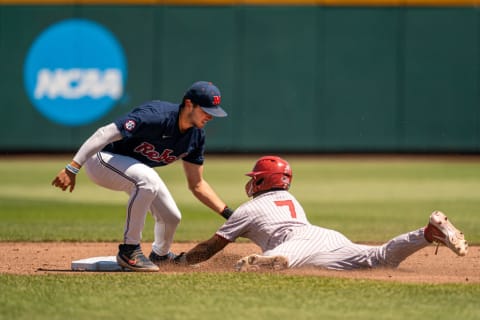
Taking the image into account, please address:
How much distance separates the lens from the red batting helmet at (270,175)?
21.5 feet

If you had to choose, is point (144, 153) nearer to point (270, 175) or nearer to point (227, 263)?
point (270, 175)

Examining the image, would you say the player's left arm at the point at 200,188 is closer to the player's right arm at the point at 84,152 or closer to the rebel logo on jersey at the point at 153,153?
the rebel logo on jersey at the point at 153,153

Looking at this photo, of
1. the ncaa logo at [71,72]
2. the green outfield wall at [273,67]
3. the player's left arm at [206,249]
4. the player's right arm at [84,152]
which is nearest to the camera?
the player's right arm at [84,152]

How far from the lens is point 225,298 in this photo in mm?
5188

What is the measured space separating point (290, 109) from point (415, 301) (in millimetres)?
14942

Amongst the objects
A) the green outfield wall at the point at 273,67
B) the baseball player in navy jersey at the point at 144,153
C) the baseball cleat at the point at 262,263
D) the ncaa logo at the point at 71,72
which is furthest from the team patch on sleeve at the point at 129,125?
the ncaa logo at the point at 71,72

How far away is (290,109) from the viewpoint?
65.6 feet

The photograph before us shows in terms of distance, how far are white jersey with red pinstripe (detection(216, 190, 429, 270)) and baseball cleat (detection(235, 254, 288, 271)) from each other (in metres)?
0.11

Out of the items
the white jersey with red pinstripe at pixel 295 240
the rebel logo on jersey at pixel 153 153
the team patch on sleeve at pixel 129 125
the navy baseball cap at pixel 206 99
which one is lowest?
the white jersey with red pinstripe at pixel 295 240

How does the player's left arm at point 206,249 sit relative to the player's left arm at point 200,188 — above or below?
below

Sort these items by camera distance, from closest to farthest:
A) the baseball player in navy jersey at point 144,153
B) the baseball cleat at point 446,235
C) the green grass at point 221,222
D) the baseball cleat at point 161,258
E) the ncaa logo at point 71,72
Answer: the green grass at point 221,222
the baseball cleat at point 446,235
the baseball player in navy jersey at point 144,153
the baseball cleat at point 161,258
the ncaa logo at point 71,72

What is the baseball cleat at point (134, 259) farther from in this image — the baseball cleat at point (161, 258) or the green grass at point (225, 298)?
the baseball cleat at point (161, 258)

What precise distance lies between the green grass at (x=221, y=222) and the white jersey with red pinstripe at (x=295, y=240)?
1.16 ft

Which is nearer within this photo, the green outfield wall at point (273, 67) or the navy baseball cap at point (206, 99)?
the navy baseball cap at point (206, 99)
